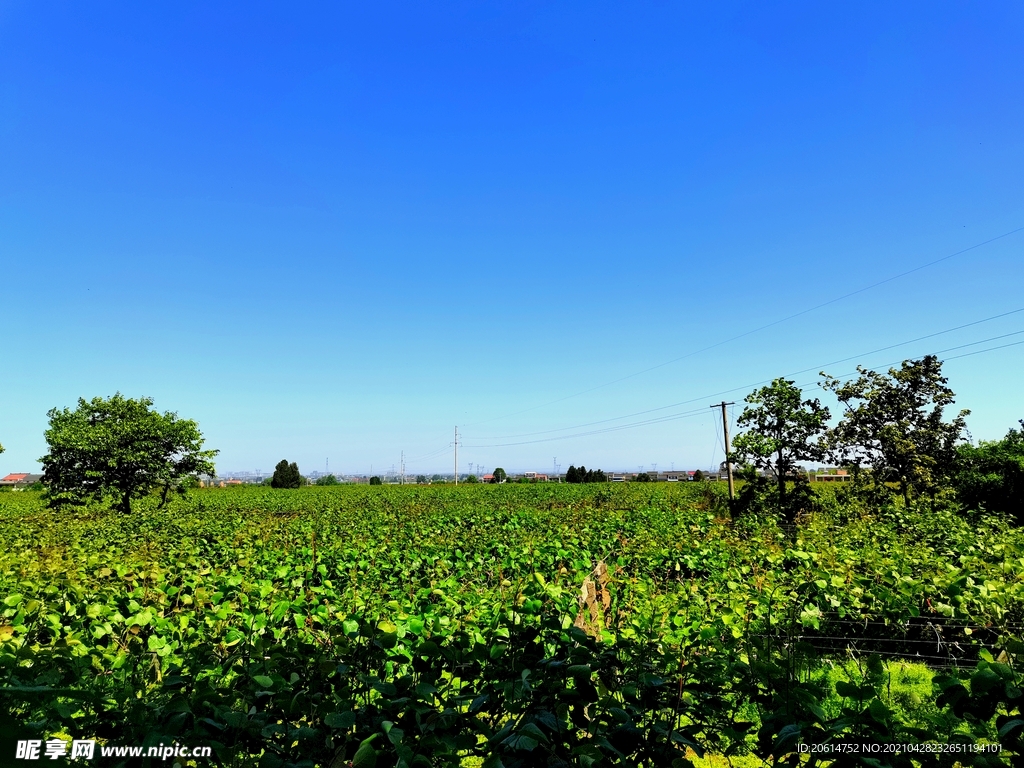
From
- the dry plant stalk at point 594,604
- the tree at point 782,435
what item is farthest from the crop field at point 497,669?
the tree at point 782,435

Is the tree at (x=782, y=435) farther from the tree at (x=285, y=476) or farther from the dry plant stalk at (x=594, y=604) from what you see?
the tree at (x=285, y=476)

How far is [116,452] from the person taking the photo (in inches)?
837

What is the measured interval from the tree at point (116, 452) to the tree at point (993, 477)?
28.3m

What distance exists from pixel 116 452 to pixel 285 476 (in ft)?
141

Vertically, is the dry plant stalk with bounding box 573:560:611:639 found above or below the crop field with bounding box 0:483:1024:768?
below

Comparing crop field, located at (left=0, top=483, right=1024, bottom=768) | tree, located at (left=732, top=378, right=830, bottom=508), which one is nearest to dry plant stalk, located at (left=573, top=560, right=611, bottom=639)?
crop field, located at (left=0, top=483, right=1024, bottom=768)

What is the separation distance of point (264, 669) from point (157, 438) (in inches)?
950

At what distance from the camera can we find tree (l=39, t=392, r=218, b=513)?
69.7 ft

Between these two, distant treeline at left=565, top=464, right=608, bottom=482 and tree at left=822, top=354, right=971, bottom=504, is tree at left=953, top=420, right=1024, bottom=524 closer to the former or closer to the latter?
tree at left=822, top=354, right=971, bottom=504

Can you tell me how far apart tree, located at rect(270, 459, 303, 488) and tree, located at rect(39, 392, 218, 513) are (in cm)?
4048

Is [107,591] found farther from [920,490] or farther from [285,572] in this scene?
[920,490]

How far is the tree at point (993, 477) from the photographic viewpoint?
55.8ft

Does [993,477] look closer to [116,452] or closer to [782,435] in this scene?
[782,435]

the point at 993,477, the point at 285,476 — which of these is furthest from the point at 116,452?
the point at 285,476
